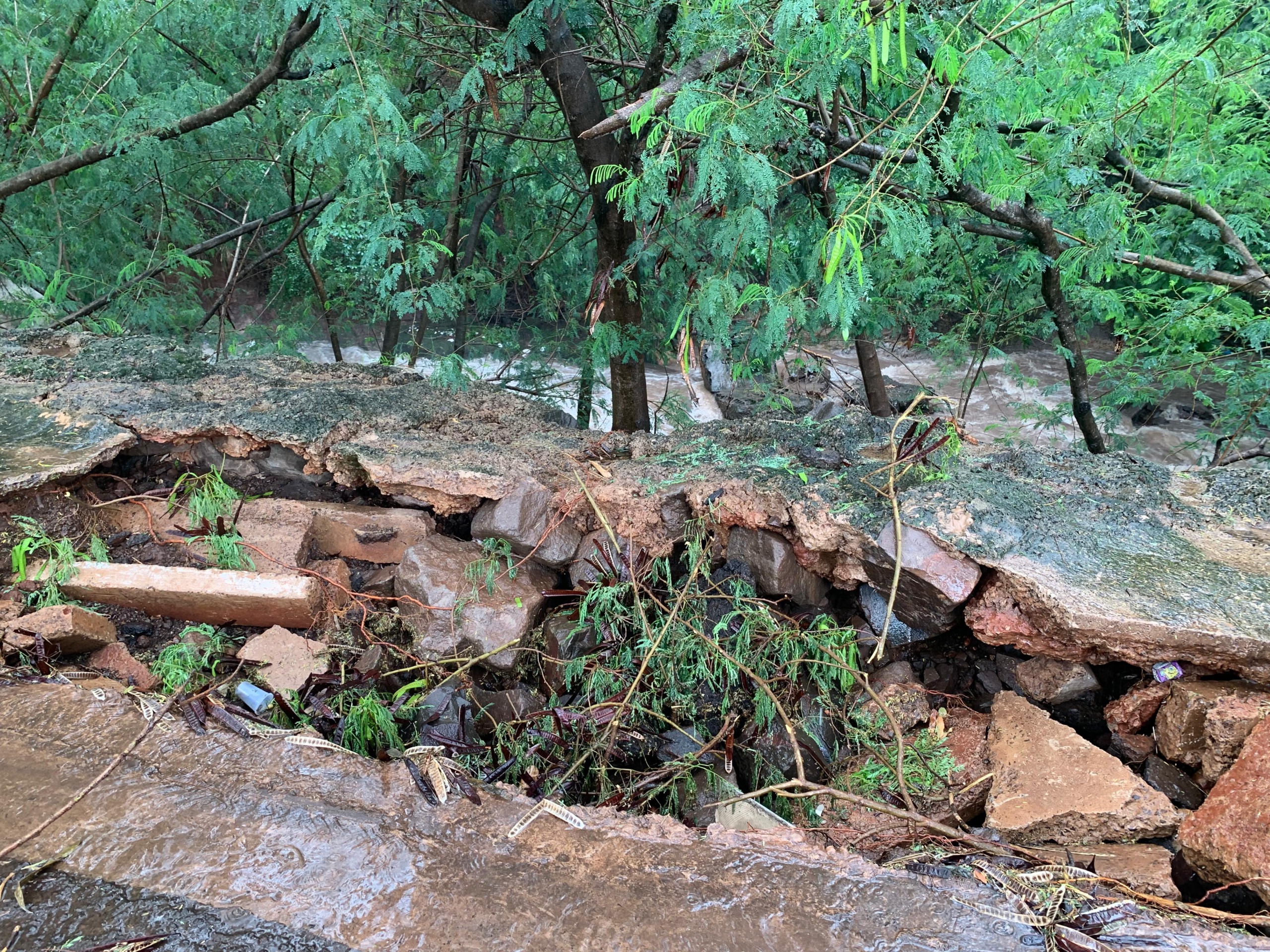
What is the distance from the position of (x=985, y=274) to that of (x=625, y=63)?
2.95 metres

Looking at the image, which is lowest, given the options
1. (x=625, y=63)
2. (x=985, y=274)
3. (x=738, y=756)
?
(x=738, y=756)

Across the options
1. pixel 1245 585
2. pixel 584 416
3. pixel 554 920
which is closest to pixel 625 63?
pixel 584 416

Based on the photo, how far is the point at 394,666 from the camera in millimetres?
2764

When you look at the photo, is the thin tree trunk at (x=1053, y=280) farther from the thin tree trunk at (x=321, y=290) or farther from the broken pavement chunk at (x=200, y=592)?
the thin tree trunk at (x=321, y=290)

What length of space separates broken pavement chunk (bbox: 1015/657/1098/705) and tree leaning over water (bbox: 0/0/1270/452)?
1290 mm

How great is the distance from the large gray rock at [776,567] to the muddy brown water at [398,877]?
1.00 m

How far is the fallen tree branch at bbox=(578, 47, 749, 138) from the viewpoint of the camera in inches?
106

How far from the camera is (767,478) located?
9.01ft

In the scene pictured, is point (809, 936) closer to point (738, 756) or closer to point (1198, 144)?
point (738, 756)

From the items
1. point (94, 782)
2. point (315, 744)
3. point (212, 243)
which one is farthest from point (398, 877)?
point (212, 243)

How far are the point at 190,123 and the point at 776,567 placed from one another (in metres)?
3.90

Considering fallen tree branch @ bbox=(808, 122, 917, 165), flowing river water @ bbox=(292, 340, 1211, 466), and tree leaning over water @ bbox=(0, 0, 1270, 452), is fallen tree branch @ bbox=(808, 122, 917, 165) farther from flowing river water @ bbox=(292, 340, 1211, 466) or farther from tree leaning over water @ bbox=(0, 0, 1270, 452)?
flowing river water @ bbox=(292, 340, 1211, 466)

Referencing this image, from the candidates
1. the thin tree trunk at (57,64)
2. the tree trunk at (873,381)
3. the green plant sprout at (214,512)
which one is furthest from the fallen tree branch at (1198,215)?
the thin tree trunk at (57,64)

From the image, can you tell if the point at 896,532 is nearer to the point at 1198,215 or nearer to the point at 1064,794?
the point at 1064,794
